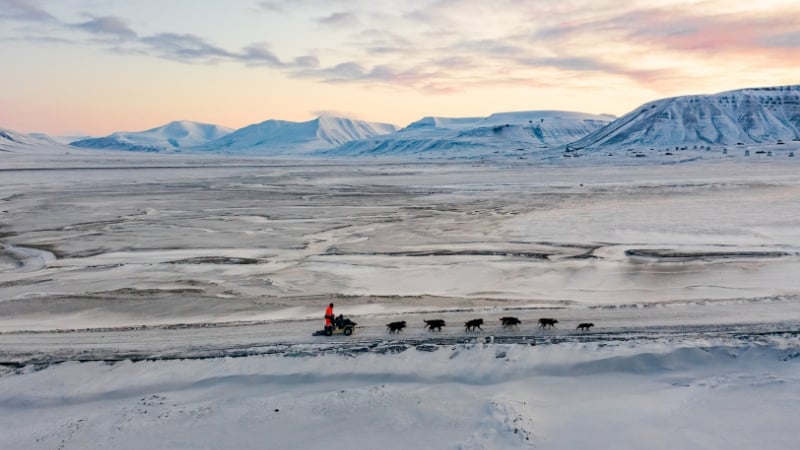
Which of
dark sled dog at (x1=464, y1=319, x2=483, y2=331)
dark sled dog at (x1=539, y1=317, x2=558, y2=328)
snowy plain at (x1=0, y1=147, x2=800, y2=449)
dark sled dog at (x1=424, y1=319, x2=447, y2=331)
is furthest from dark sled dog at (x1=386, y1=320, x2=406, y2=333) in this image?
dark sled dog at (x1=539, y1=317, x2=558, y2=328)

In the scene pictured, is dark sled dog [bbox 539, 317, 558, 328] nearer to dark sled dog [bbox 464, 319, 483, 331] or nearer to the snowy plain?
the snowy plain

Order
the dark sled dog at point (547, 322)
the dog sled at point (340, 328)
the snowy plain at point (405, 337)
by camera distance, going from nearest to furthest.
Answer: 1. the snowy plain at point (405, 337)
2. the dog sled at point (340, 328)
3. the dark sled dog at point (547, 322)

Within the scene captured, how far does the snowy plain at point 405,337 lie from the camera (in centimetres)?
1372

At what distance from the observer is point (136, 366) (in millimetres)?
16938

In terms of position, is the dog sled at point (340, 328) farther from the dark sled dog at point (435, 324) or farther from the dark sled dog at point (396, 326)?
the dark sled dog at point (435, 324)

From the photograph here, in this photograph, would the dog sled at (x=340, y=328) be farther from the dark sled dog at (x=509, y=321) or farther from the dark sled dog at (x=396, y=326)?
the dark sled dog at (x=509, y=321)

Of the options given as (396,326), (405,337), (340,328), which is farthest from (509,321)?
(340,328)

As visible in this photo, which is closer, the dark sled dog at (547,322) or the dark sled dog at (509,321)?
the dark sled dog at (547,322)

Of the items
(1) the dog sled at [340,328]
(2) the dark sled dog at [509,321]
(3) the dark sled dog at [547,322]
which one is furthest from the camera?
(2) the dark sled dog at [509,321]

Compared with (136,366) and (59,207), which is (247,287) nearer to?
(136,366)

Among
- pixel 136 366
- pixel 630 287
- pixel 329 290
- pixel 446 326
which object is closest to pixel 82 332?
pixel 136 366

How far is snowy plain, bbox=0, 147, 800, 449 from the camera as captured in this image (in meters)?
13.7

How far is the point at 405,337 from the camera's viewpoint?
18.7m

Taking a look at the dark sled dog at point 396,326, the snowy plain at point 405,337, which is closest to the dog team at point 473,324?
the dark sled dog at point 396,326
